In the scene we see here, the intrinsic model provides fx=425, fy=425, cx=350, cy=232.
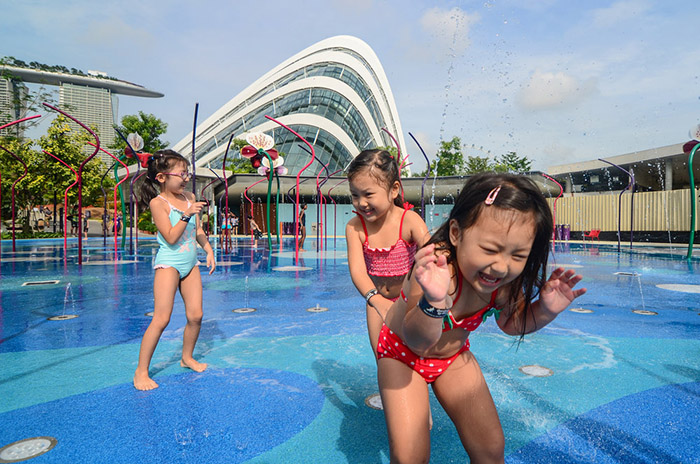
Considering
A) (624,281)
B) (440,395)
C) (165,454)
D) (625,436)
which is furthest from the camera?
(624,281)

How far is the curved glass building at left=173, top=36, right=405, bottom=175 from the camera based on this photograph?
51.0m

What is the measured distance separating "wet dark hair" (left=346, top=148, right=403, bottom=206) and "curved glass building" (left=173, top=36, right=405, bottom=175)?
4458 centimetres

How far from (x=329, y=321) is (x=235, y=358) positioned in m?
1.45

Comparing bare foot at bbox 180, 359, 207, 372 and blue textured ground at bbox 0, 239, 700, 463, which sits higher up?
bare foot at bbox 180, 359, 207, 372

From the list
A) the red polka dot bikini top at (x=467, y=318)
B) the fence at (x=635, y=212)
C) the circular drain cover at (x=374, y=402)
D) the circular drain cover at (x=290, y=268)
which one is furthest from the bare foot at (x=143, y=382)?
the fence at (x=635, y=212)

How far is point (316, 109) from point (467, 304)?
54.3m

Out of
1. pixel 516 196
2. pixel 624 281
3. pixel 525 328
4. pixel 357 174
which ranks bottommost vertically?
pixel 624 281

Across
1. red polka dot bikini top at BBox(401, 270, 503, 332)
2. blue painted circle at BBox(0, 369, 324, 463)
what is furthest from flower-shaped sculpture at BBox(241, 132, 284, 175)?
red polka dot bikini top at BBox(401, 270, 503, 332)

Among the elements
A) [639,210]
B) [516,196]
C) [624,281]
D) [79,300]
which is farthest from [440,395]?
[639,210]

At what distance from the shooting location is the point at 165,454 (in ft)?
6.50

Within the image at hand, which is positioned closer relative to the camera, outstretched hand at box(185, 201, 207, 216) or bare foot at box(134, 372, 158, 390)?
bare foot at box(134, 372, 158, 390)

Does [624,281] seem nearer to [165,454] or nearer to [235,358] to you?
[235,358]

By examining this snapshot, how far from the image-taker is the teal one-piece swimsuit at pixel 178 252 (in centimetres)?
295

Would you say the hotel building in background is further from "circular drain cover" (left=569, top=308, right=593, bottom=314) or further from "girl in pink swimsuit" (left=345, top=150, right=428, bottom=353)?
"girl in pink swimsuit" (left=345, top=150, right=428, bottom=353)
